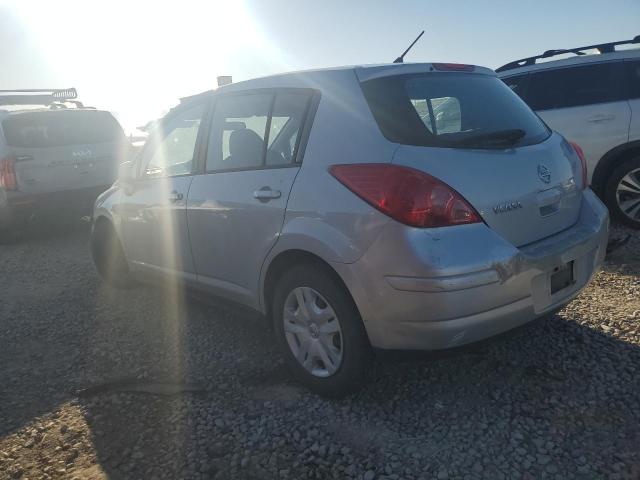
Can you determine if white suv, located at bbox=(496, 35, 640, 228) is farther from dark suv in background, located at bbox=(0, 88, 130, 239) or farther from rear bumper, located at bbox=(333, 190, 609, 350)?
dark suv in background, located at bbox=(0, 88, 130, 239)

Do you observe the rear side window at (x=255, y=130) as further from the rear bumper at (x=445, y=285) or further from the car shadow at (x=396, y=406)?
the car shadow at (x=396, y=406)

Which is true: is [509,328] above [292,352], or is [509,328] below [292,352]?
above

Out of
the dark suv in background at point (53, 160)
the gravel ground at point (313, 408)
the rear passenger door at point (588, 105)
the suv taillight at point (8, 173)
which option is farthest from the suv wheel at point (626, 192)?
the suv taillight at point (8, 173)

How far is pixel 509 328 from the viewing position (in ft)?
8.32

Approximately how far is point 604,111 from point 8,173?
22.5 feet

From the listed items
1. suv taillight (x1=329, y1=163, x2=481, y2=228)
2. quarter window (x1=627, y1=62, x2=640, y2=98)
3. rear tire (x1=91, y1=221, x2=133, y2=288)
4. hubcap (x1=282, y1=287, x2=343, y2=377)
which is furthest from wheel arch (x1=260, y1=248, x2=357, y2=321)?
quarter window (x1=627, y1=62, x2=640, y2=98)

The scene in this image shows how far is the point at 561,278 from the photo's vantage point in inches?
107

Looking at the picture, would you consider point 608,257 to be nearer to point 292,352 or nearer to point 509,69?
point 509,69

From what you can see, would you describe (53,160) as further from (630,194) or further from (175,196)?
(630,194)

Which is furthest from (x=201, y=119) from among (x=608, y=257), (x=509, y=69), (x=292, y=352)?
(x=509, y=69)

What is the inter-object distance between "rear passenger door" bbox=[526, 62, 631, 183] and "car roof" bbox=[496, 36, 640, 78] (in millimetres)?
59

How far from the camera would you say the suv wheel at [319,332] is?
8.75ft

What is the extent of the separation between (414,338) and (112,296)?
3485 millimetres

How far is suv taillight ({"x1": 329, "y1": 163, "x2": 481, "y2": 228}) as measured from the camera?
2371mm
